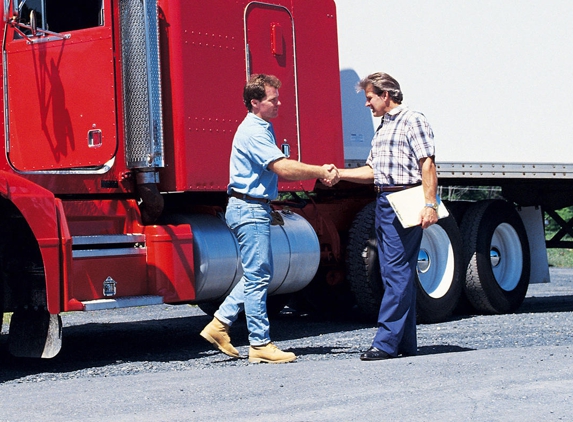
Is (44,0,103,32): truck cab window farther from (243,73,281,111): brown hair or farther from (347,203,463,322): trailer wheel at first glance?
(347,203,463,322): trailer wheel

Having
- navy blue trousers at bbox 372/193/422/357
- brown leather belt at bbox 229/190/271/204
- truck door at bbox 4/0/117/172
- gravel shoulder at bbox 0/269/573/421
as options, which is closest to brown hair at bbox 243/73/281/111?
brown leather belt at bbox 229/190/271/204

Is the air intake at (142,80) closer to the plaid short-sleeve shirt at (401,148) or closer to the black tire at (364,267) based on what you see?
the plaid short-sleeve shirt at (401,148)

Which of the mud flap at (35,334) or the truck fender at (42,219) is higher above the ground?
the truck fender at (42,219)

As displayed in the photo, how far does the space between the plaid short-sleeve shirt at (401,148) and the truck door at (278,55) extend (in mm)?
2006

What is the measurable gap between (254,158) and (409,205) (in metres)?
1.09

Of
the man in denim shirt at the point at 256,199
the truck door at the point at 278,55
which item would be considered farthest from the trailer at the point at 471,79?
the man in denim shirt at the point at 256,199

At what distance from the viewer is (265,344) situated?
23.8 ft

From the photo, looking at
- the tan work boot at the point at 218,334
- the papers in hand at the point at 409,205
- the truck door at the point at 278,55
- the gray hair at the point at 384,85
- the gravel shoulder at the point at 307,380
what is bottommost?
the gravel shoulder at the point at 307,380

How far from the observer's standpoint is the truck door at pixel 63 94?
7.95 meters

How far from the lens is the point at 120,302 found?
7.62 meters

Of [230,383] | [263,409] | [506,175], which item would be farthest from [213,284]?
[506,175]

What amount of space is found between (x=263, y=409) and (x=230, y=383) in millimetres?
763

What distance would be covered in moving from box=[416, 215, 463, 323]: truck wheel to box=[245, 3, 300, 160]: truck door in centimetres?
191

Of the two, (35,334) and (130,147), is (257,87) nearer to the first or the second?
(130,147)
